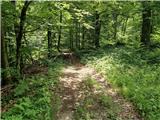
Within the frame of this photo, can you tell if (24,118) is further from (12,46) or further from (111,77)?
(12,46)

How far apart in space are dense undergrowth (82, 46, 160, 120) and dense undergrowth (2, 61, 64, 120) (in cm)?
292

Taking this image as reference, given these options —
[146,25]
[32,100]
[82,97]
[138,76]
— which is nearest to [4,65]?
[32,100]

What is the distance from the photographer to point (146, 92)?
990cm

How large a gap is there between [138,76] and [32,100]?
5.33m

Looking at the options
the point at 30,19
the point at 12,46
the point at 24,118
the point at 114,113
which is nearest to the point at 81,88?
the point at 114,113

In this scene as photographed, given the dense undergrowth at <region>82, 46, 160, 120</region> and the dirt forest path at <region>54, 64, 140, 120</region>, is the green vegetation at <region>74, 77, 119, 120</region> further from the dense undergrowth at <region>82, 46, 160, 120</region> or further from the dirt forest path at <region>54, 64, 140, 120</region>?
the dense undergrowth at <region>82, 46, 160, 120</region>

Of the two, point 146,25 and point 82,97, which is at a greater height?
point 146,25

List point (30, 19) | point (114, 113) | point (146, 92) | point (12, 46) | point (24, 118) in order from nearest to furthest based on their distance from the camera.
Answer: point (24, 118) → point (114, 113) → point (146, 92) → point (30, 19) → point (12, 46)

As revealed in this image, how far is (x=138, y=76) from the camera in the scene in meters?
12.1

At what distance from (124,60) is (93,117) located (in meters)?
7.60

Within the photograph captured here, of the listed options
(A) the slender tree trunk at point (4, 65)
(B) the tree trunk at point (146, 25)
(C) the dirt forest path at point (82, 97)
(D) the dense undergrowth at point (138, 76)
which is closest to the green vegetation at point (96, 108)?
(C) the dirt forest path at point (82, 97)

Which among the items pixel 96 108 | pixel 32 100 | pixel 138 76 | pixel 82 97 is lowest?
pixel 96 108

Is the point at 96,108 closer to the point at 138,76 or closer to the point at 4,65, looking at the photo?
the point at 138,76

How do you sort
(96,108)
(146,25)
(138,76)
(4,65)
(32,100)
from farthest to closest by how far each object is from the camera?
(146,25), (138,76), (4,65), (32,100), (96,108)
